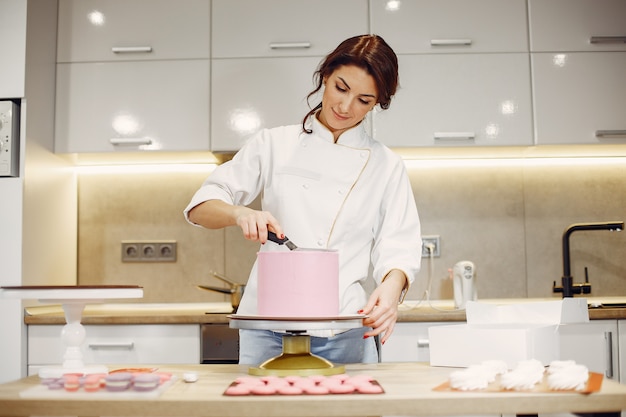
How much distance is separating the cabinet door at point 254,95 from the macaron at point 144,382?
5.57ft

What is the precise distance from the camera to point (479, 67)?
2.73 meters

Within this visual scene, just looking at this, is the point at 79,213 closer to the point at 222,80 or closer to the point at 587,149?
the point at 222,80

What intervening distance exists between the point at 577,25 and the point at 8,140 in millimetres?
2112

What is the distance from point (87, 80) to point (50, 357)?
1036 mm

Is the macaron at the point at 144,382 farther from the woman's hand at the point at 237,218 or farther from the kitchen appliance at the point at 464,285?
the kitchen appliance at the point at 464,285

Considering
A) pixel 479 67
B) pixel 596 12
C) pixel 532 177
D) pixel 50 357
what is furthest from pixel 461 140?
pixel 50 357

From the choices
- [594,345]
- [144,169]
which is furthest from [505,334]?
[144,169]

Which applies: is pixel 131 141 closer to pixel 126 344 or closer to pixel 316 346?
pixel 126 344

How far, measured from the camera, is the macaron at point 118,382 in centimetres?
105

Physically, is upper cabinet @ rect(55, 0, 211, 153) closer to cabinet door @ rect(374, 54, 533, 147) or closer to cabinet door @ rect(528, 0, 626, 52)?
cabinet door @ rect(374, 54, 533, 147)

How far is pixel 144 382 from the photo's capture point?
106 cm

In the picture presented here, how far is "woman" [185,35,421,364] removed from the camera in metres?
1.61

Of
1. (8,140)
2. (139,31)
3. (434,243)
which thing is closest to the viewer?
(8,140)

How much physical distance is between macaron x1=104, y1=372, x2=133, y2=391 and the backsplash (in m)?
1.91
